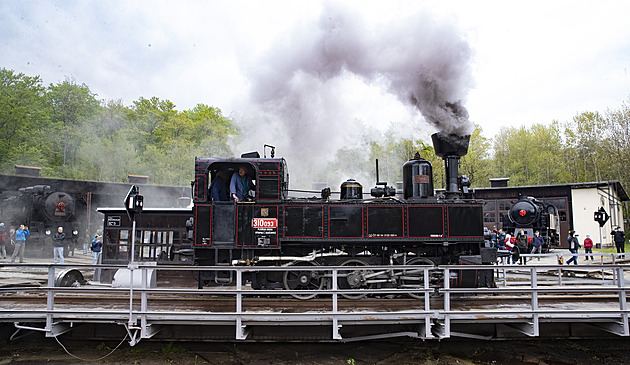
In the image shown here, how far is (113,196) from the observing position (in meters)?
26.0

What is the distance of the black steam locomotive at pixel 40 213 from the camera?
21.2 m

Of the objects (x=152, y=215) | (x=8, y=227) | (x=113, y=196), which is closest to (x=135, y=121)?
(x=113, y=196)

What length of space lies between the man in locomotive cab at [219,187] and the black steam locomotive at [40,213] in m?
16.1

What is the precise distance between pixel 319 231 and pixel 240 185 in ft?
6.85

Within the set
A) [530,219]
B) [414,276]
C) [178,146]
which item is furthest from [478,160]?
[414,276]

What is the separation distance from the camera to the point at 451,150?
1051cm

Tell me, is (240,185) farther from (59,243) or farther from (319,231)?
(59,243)

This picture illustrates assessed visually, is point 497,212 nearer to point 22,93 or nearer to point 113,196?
point 113,196

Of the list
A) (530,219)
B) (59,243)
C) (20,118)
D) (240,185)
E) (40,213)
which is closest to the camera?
(240,185)

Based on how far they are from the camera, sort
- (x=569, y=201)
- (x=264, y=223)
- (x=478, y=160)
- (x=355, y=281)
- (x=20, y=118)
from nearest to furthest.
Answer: (x=355, y=281) < (x=264, y=223) < (x=569, y=201) < (x=20, y=118) < (x=478, y=160)

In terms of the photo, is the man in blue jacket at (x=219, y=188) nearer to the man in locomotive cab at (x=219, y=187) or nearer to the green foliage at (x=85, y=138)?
the man in locomotive cab at (x=219, y=187)

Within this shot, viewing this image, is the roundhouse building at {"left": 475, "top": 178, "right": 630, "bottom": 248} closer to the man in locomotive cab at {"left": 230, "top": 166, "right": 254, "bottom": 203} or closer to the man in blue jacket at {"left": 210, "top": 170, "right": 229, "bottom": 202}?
the man in locomotive cab at {"left": 230, "top": 166, "right": 254, "bottom": 203}

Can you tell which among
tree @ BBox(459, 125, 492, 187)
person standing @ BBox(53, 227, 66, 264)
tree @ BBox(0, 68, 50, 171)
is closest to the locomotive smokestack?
person standing @ BBox(53, 227, 66, 264)

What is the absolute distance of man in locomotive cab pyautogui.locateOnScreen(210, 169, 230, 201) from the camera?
926 centimetres
